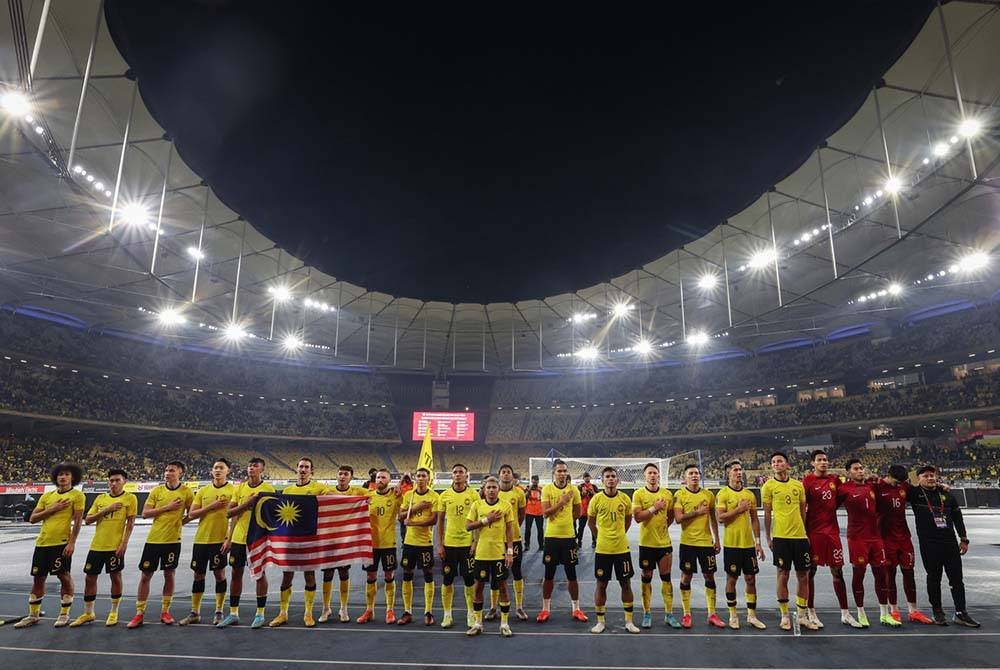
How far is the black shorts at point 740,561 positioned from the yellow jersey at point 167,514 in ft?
29.5

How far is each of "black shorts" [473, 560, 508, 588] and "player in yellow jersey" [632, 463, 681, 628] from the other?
7.26ft

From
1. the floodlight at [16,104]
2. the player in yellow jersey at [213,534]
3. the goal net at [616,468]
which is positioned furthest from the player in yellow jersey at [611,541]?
the goal net at [616,468]

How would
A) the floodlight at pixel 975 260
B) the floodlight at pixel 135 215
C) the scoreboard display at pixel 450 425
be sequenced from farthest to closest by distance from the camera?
the scoreboard display at pixel 450 425 < the floodlight at pixel 975 260 < the floodlight at pixel 135 215

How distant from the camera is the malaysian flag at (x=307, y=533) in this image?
28.4 ft

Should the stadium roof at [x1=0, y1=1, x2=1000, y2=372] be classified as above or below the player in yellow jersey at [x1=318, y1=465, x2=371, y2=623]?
above

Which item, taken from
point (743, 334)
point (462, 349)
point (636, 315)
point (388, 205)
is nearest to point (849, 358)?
point (743, 334)

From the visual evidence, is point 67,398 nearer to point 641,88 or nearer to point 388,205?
point 388,205

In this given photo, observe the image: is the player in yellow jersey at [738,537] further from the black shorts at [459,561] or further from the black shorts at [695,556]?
the black shorts at [459,561]

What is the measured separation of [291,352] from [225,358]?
830cm

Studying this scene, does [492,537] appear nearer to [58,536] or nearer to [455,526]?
[455,526]

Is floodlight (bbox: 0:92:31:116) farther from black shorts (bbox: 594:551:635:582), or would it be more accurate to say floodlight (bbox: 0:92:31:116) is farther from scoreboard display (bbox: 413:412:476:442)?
scoreboard display (bbox: 413:412:476:442)

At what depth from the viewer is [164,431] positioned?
157ft

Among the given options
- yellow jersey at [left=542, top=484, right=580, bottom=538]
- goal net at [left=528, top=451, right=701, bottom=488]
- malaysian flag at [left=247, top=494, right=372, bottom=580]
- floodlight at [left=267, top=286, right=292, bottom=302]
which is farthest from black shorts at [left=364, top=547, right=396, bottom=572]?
floodlight at [left=267, top=286, right=292, bottom=302]

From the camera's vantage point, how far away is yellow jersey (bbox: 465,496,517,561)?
8.31m
